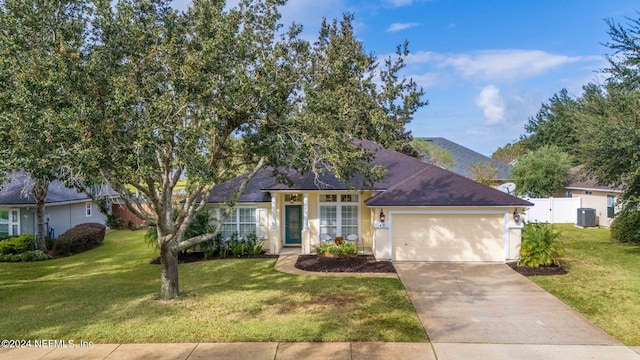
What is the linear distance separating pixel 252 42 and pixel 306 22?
5.98ft

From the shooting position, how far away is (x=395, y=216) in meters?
14.2

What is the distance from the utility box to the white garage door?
12.7m

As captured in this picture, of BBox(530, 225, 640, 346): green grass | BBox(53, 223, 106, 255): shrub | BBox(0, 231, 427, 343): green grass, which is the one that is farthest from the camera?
BBox(53, 223, 106, 255): shrub

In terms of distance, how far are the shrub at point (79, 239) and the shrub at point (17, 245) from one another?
36.9 inches

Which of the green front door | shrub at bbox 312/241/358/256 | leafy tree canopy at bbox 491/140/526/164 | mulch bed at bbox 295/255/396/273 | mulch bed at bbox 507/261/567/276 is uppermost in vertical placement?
leafy tree canopy at bbox 491/140/526/164

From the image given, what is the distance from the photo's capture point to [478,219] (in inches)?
555

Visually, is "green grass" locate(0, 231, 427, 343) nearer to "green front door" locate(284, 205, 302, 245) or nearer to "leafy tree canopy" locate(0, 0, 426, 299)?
"leafy tree canopy" locate(0, 0, 426, 299)

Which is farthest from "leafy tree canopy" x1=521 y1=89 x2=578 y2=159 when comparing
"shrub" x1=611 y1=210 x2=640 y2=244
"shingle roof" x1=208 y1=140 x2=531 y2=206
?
"shingle roof" x1=208 y1=140 x2=531 y2=206

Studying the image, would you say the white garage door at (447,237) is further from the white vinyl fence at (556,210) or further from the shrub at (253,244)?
the white vinyl fence at (556,210)

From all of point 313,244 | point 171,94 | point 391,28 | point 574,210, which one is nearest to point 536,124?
point 574,210

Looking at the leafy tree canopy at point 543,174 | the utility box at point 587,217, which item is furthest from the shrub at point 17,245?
the leafy tree canopy at point 543,174

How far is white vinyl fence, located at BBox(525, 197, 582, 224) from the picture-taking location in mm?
25094

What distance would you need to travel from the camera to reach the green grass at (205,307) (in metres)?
7.41

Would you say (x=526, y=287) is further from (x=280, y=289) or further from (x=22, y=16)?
(x=22, y=16)
